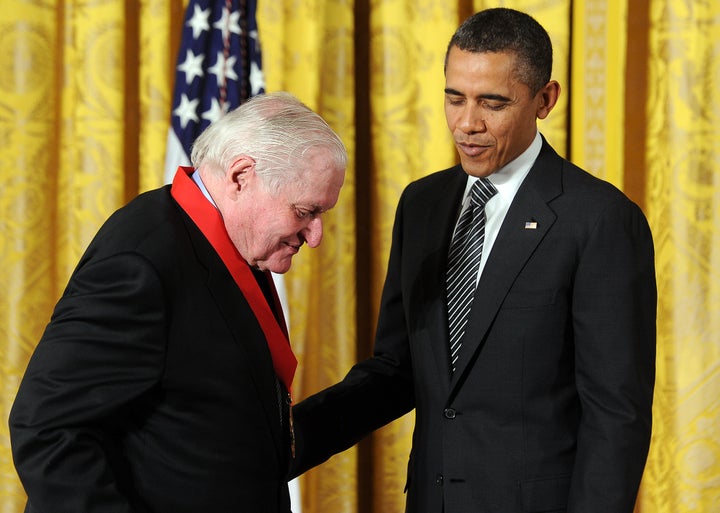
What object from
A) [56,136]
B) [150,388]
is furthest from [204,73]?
[150,388]

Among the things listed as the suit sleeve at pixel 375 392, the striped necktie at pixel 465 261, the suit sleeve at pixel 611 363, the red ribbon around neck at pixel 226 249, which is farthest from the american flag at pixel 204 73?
the suit sleeve at pixel 611 363

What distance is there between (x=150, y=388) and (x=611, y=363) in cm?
78

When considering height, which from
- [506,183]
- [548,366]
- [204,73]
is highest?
[204,73]

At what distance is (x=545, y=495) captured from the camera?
1695 millimetres

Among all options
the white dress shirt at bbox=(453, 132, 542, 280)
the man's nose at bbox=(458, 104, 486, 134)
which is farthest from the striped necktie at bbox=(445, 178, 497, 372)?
the man's nose at bbox=(458, 104, 486, 134)

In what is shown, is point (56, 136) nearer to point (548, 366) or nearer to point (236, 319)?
point (236, 319)

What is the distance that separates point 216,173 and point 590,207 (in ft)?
2.19

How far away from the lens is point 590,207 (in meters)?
→ 1.70

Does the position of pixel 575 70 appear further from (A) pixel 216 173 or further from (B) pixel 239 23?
(A) pixel 216 173

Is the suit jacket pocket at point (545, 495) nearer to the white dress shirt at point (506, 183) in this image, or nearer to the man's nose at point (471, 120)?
the white dress shirt at point (506, 183)

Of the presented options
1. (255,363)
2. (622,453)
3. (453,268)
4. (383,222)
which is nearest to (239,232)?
(255,363)

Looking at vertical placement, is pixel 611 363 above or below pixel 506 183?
below

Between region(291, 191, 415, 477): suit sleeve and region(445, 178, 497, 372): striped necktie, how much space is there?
0.20m

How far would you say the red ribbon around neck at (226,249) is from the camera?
4.94 ft
